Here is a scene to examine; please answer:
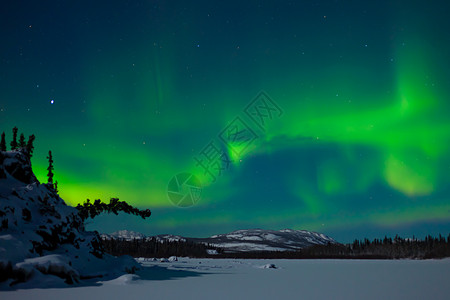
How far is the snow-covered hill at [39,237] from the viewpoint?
1575 cm

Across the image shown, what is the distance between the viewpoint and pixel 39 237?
60.5ft

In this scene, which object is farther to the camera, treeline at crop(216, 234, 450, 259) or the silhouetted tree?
treeline at crop(216, 234, 450, 259)

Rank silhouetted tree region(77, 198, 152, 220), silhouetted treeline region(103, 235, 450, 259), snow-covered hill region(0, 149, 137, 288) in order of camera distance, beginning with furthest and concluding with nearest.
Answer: silhouetted treeline region(103, 235, 450, 259) < silhouetted tree region(77, 198, 152, 220) < snow-covered hill region(0, 149, 137, 288)

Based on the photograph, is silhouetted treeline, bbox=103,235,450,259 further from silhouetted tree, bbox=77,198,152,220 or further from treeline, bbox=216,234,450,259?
silhouetted tree, bbox=77,198,152,220

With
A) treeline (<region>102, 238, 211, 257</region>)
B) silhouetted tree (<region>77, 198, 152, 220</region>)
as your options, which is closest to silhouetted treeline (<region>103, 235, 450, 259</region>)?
treeline (<region>102, 238, 211, 257</region>)

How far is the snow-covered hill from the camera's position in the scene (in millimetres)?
15750

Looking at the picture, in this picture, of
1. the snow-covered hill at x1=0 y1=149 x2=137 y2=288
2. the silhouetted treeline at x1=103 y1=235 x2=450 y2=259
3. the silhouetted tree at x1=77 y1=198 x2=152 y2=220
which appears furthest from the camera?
the silhouetted treeline at x1=103 y1=235 x2=450 y2=259

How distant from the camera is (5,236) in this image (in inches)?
654

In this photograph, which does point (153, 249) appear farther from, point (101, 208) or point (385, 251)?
point (101, 208)

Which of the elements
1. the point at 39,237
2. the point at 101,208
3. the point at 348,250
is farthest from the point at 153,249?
the point at 39,237

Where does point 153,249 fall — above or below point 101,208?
below

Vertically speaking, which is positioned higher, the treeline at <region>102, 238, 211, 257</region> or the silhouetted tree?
the silhouetted tree

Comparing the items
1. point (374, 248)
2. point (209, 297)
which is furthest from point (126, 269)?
point (374, 248)

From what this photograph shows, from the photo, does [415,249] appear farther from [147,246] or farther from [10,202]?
[10,202]
